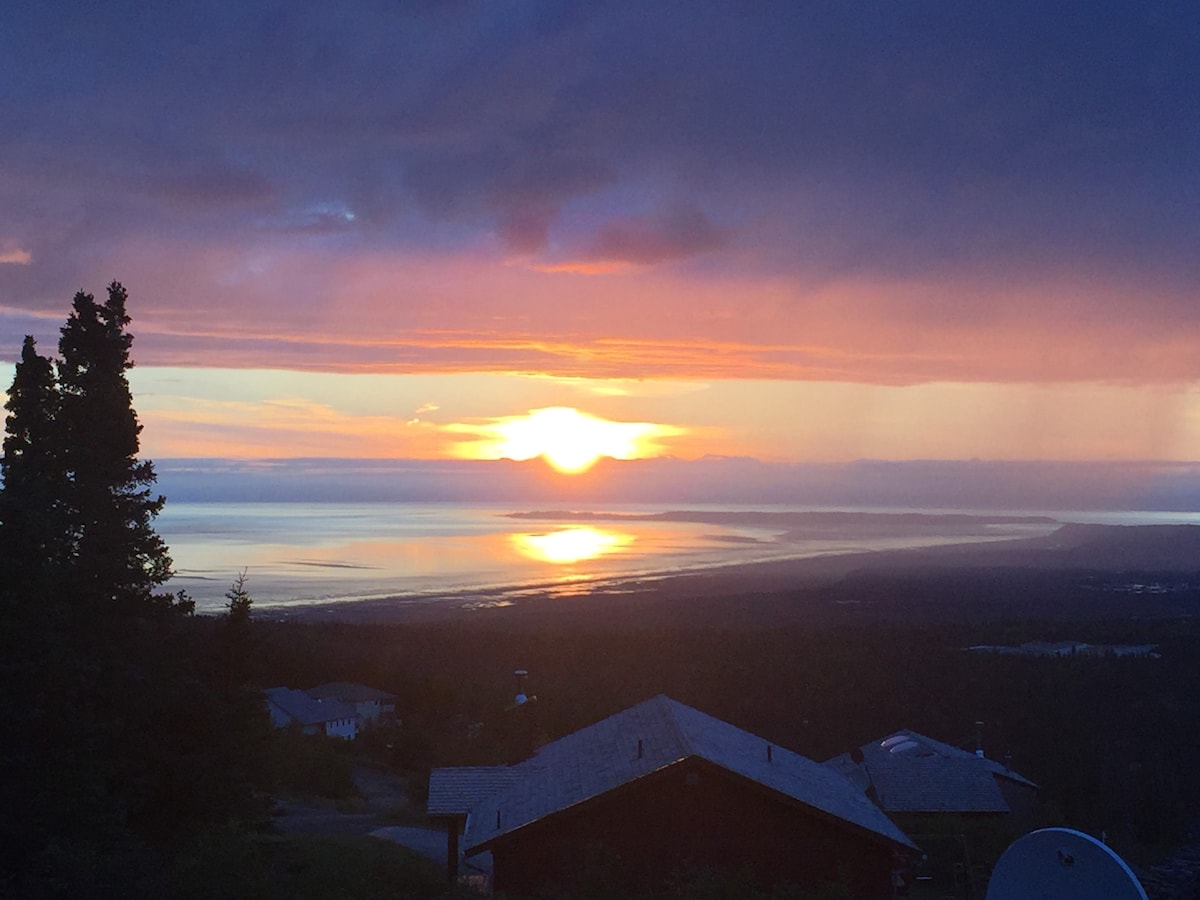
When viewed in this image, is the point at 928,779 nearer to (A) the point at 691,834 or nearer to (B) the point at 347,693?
(A) the point at 691,834

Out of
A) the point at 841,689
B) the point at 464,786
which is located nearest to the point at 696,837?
the point at 464,786

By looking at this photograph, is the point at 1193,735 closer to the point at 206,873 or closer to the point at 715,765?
the point at 715,765

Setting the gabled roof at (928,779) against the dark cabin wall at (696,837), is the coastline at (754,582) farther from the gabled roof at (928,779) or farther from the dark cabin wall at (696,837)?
the dark cabin wall at (696,837)

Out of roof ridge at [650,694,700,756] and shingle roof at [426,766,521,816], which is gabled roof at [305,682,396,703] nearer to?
shingle roof at [426,766,521,816]

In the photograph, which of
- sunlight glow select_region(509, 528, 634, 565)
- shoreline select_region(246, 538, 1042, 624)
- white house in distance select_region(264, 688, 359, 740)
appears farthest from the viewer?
sunlight glow select_region(509, 528, 634, 565)

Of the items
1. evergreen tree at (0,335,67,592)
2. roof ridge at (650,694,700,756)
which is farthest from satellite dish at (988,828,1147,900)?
evergreen tree at (0,335,67,592)

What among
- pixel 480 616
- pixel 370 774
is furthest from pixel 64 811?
pixel 480 616
